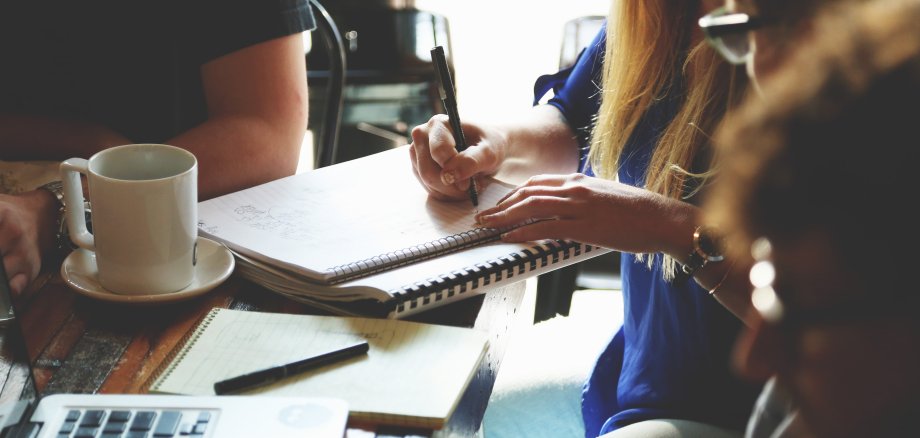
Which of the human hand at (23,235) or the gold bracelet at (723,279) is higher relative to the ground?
the human hand at (23,235)

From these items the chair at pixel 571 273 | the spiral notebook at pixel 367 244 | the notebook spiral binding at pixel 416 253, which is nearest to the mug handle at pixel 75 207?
the spiral notebook at pixel 367 244

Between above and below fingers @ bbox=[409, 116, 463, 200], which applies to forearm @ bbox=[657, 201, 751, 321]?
below

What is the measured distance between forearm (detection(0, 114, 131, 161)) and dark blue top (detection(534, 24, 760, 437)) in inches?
28.2

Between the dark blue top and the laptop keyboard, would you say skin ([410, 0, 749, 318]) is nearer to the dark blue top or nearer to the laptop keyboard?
the dark blue top

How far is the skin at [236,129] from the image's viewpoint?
43.2 inches

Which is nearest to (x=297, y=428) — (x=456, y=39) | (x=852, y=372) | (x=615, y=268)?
(x=852, y=372)

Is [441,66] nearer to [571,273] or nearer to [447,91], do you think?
[447,91]

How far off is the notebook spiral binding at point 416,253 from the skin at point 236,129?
1.06ft

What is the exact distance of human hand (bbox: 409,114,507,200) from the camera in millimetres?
992

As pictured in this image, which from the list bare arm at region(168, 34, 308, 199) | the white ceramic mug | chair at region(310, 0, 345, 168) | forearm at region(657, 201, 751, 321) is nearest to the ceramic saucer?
the white ceramic mug

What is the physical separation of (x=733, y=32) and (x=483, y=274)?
0.38 metres

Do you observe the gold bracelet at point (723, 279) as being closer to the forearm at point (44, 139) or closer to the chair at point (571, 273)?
the chair at point (571, 273)

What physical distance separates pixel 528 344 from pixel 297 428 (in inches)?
24.9

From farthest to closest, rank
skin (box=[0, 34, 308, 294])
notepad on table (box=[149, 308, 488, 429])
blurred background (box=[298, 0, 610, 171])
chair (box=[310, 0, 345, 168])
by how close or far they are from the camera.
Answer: blurred background (box=[298, 0, 610, 171]) → chair (box=[310, 0, 345, 168]) → skin (box=[0, 34, 308, 294]) → notepad on table (box=[149, 308, 488, 429])
